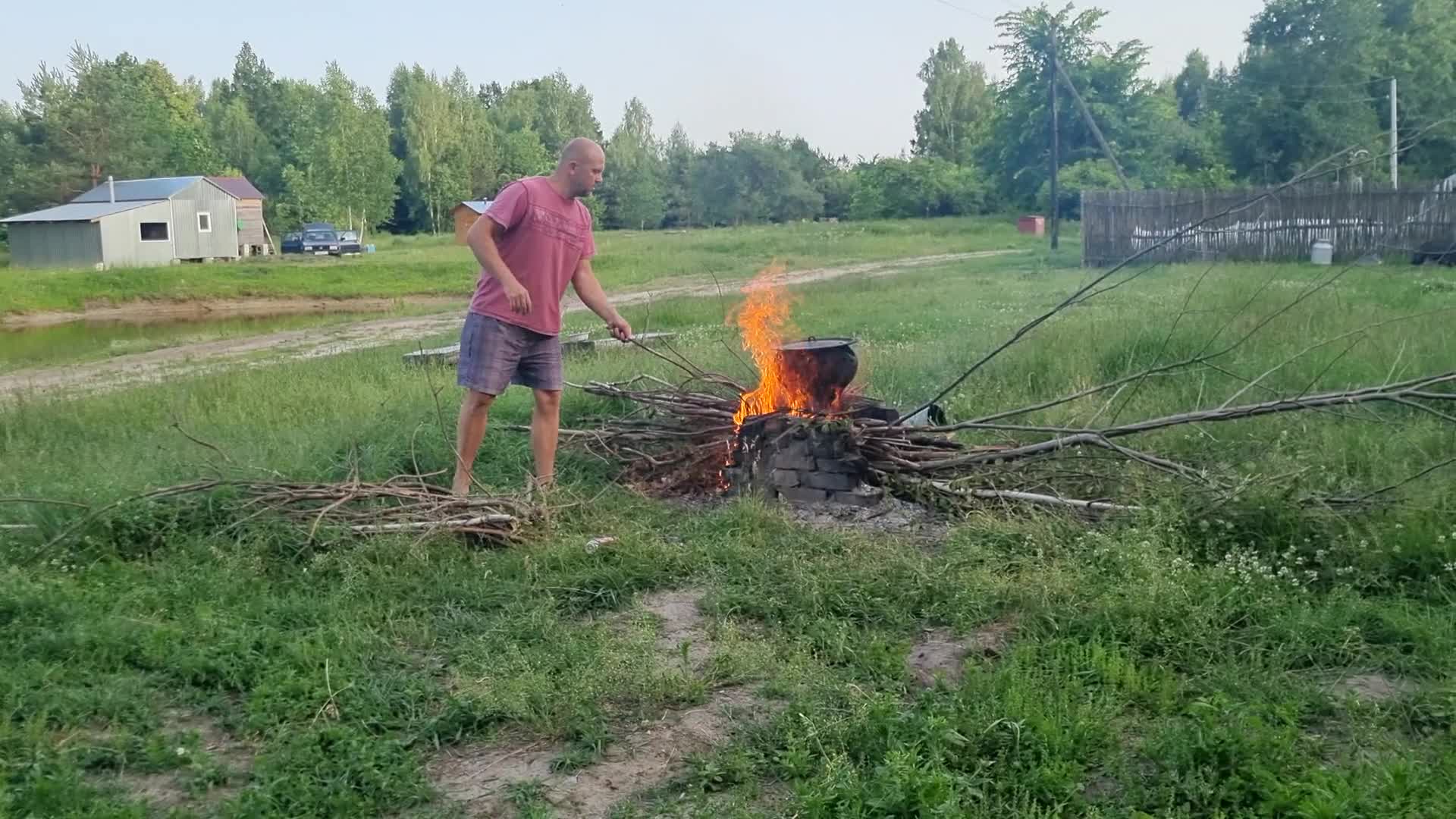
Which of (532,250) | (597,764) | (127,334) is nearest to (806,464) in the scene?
(532,250)

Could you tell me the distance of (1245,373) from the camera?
7965 millimetres

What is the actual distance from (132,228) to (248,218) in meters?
6.95

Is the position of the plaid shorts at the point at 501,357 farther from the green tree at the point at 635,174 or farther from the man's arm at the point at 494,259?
the green tree at the point at 635,174

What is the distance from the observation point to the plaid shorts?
554 centimetres

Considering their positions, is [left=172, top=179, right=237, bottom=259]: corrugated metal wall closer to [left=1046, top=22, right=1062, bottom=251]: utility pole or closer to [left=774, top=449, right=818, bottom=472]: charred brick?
[left=1046, top=22, right=1062, bottom=251]: utility pole

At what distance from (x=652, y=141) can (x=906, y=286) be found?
3676cm

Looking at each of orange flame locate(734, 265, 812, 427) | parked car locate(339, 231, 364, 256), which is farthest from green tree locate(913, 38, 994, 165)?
orange flame locate(734, 265, 812, 427)

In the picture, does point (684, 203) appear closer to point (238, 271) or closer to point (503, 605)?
point (238, 271)

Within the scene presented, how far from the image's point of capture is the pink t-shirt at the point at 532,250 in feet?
18.3

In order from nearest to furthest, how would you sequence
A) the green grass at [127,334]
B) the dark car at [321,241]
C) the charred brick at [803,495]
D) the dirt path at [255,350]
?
the charred brick at [803,495] → the dirt path at [255,350] → the green grass at [127,334] → the dark car at [321,241]

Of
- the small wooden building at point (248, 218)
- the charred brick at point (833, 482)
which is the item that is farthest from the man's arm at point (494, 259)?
the small wooden building at point (248, 218)

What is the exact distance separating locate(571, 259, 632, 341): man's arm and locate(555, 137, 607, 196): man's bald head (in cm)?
41

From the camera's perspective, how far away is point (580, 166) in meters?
5.66

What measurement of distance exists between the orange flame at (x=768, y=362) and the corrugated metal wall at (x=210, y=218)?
41.9 m
